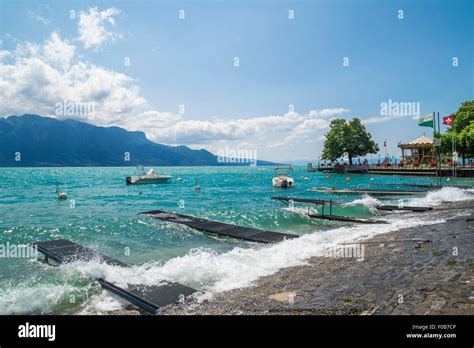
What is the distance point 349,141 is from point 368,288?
12679 cm

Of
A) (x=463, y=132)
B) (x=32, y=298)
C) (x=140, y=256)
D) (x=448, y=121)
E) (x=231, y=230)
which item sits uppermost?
(x=463, y=132)

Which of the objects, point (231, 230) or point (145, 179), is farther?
point (145, 179)

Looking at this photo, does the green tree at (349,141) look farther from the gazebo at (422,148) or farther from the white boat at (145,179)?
the white boat at (145,179)

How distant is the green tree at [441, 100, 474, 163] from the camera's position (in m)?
74.3

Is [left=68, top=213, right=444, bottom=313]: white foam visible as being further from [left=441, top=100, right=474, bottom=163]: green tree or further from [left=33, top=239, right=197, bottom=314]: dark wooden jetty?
[left=441, top=100, right=474, bottom=163]: green tree

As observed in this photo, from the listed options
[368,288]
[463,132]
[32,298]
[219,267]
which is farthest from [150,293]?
[463,132]

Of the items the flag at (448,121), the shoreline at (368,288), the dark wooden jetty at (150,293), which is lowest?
the dark wooden jetty at (150,293)

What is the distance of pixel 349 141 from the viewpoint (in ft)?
414

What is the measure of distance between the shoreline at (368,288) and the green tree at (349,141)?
119822 mm

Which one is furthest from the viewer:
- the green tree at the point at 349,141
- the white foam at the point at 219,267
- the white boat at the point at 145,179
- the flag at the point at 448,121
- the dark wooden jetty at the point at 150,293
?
the green tree at the point at 349,141

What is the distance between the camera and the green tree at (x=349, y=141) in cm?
12606

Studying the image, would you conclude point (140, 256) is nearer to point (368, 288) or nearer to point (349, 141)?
point (368, 288)

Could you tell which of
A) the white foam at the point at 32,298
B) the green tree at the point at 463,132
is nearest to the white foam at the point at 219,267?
the white foam at the point at 32,298

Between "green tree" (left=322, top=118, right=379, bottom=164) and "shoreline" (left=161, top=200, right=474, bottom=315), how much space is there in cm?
11982
